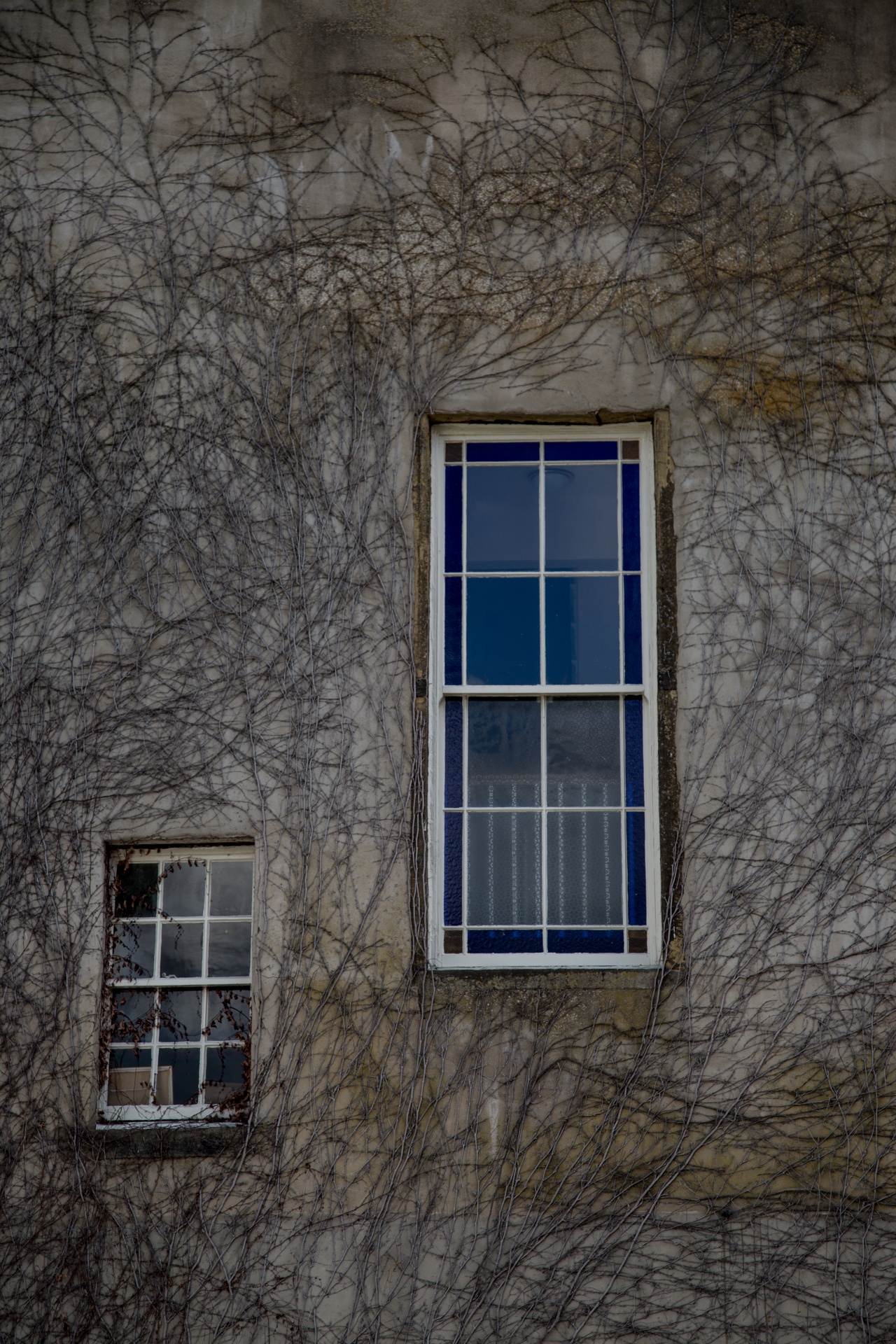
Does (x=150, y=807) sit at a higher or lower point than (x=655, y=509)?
lower

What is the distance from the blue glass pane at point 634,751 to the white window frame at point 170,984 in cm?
159

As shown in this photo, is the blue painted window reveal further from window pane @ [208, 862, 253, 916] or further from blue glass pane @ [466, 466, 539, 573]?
window pane @ [208, 862, 253, 916]

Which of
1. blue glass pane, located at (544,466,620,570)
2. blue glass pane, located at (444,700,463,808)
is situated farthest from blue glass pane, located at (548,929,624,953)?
blue glass pane, located at (544,466,620,570)

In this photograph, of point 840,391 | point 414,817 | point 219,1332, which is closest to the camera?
point 219,1332

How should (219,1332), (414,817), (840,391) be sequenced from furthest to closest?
(840,391)
(414,817)
(219,1332)

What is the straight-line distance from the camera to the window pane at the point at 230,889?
5402 mm

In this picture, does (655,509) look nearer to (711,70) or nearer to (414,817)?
(414,817)

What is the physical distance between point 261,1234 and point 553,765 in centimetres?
216

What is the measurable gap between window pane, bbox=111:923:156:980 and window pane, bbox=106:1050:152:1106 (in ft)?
1.01

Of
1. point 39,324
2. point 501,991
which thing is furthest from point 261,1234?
point 39,324

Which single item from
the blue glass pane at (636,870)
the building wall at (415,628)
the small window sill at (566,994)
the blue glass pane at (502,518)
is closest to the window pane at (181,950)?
the building wall at (415,628)

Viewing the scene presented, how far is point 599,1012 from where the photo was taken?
201 inches

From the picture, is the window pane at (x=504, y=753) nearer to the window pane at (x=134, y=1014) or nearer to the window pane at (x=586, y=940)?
the window pane at (x=586, y=940)

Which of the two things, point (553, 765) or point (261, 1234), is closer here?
point (261, 1234)
